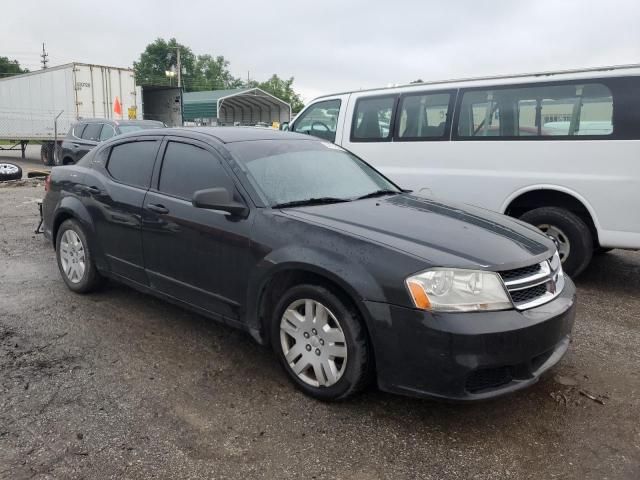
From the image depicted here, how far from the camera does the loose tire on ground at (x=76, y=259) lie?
4602 mm

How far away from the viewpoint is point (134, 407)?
2967mm

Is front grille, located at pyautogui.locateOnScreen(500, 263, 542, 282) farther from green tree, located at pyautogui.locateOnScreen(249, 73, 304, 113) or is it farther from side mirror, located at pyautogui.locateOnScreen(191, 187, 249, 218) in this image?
green tree, located at pyautogui.locateOnScreen(249, 73, 304, 113)

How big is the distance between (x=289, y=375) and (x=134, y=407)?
2.89ft

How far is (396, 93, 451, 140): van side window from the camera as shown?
19.8ft

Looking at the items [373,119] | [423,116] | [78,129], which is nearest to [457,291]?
[423,116]

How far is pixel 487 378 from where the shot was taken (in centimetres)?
267

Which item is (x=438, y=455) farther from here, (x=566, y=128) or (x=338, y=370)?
(x=566, y=128)

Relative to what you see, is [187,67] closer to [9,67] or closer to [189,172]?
[9,67]

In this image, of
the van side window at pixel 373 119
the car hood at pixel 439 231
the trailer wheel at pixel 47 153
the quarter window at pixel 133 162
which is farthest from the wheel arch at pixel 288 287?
the trailer wheel at pixel 47 153

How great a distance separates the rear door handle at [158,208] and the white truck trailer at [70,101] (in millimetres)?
16902

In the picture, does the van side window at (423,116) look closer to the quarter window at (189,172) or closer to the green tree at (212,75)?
the quarter window at (189,172)

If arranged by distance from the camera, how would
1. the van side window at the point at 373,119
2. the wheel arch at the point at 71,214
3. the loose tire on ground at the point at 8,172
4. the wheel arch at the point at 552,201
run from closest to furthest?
1. the wheel arch at the point at 71,214
2. the wheel arch at the point at 552,201
3. the van side window at the point at 373,119
4. the loose tire on ground at the point at 8,172

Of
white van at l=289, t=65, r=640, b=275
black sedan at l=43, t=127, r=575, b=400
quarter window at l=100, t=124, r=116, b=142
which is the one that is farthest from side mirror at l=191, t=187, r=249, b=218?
quarter window at l=100, t=124, r=116, b=142

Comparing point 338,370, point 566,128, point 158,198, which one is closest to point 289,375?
point 338,370
